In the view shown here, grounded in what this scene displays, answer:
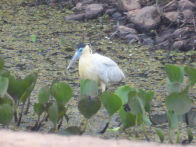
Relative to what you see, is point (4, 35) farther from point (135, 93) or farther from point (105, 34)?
point (135, 93)

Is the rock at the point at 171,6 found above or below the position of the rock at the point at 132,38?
above

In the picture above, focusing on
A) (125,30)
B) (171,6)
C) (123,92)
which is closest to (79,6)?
(125,30)

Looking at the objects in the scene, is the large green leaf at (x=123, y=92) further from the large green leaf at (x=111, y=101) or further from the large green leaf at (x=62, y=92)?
the large green leaf at (x=62, y=92)

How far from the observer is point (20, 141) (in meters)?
3.60

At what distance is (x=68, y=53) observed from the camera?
364 inches

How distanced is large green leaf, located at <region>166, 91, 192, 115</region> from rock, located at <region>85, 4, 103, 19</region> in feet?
19.3

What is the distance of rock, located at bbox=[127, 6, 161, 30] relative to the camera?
9.98m

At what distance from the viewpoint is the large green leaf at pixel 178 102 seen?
5.32 metres

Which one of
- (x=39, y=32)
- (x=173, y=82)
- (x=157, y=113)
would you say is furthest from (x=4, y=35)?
(x=173, y=82)

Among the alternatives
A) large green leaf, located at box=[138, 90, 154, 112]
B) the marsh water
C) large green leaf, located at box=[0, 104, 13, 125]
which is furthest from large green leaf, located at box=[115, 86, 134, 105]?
large green leaf, located at box=[0, 104, 13, 125]

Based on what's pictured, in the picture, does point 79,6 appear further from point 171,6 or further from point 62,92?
point 62,92

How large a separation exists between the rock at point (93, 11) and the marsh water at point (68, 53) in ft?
0.37

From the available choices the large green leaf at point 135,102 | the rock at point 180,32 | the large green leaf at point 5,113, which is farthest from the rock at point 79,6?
the large green leaf at point 135,102

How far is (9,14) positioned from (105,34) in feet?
7.83
